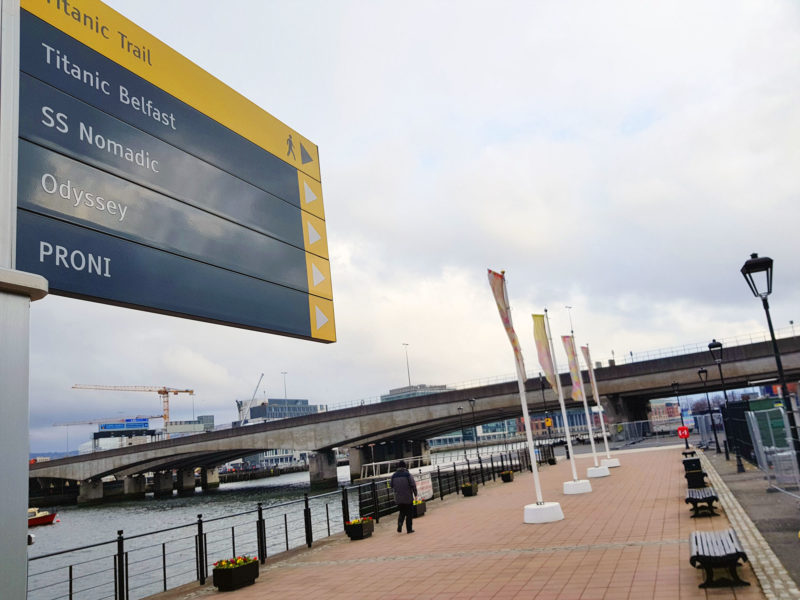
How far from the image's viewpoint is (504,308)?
1502 cm

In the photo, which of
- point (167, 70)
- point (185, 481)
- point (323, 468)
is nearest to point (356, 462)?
point (323, 468)

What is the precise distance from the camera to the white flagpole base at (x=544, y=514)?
523 inches

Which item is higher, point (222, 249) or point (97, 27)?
point (97, 27)

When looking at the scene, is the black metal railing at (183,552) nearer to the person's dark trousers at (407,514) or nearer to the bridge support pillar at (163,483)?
the person's dark trousers at (407,514)

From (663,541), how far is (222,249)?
30.1ft

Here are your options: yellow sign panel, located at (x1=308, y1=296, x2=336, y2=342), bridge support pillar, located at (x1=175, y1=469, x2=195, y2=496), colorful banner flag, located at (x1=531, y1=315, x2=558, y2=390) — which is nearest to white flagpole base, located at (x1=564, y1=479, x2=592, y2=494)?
colorful banner flag, located at (x1=531, y1=315, x2=558, y2=390)

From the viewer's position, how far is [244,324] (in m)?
4.58

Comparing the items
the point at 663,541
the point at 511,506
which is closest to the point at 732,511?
the point at 663,541

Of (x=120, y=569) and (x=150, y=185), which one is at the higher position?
(x=150, y=185)

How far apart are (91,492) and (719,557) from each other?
83.8m

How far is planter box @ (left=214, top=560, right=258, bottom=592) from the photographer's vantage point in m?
10.3

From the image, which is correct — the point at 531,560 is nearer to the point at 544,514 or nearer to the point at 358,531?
the point at 544,514

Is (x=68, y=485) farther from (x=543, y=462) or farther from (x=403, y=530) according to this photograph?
(x=403, y=530)

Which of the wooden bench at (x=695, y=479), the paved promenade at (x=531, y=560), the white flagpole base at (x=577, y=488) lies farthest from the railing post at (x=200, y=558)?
the white flagpole base at (x=577, y=488)
